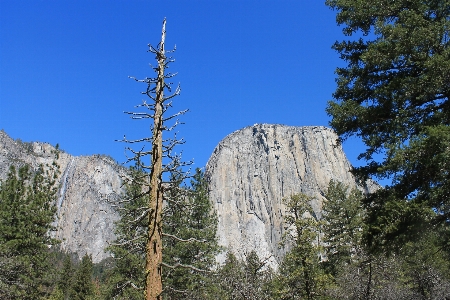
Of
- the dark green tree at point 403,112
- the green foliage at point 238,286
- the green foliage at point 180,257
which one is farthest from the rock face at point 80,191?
the dark green tree at point 403,112

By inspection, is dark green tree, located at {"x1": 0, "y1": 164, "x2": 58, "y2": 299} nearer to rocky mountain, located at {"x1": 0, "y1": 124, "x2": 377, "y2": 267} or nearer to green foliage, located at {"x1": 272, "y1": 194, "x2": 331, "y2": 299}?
green foliage, located at {"x1": 272, "y1": 194, "x2": 331, "y2": 299}

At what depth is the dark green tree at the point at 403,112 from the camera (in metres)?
7.25

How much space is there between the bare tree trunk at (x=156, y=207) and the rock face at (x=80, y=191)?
471 feet

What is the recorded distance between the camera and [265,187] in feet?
427

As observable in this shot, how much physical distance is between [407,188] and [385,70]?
289cm

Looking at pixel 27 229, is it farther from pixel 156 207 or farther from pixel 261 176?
pixel 261 176

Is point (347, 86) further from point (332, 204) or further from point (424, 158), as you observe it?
point (332, 204)

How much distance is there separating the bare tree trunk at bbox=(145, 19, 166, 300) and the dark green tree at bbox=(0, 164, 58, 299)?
14.2 m

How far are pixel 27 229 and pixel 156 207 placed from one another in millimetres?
16924

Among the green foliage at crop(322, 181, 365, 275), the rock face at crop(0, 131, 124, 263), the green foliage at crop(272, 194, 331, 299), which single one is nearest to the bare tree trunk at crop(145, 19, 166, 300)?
the green foliage at crop(272, 194, 331, 299)

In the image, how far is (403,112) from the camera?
7938 millimetres

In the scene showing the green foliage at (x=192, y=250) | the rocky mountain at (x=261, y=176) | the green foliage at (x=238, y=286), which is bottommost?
the green foliage at (x=238, y=286)

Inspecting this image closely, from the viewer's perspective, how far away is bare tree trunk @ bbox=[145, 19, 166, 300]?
18.7 feet

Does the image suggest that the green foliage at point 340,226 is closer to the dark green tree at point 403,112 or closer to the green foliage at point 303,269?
the green foliage at point 303,269
